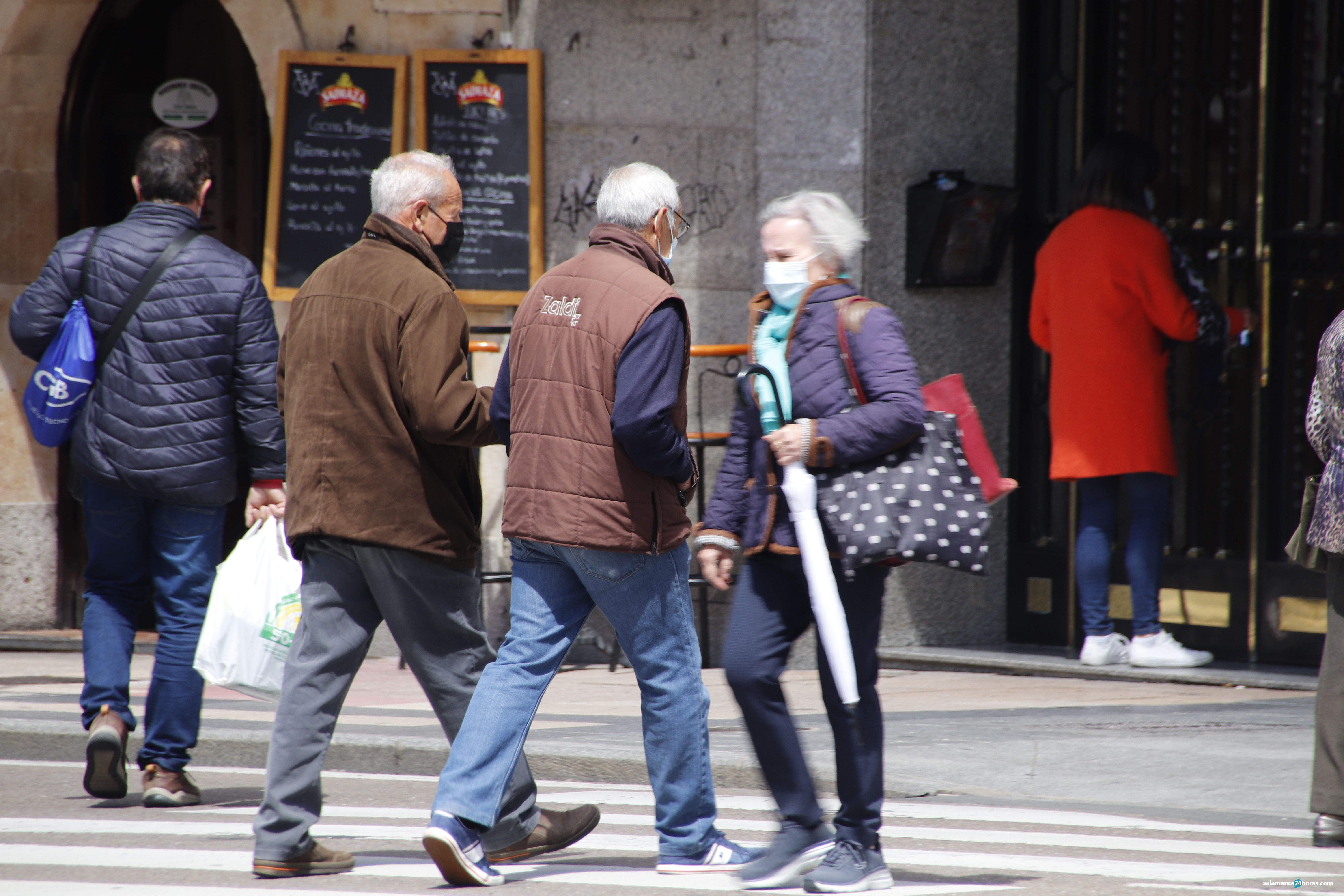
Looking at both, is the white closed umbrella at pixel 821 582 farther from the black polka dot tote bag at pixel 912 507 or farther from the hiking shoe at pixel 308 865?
the hiking shoe at pixel 308 865

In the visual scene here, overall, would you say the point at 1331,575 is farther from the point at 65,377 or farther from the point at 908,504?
the point at 65,377

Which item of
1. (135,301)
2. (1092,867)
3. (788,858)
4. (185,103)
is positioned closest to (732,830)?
(788,858)

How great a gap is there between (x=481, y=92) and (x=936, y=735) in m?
3.89

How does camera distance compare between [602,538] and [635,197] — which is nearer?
[602,538]

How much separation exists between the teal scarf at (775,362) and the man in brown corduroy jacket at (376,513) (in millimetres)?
750

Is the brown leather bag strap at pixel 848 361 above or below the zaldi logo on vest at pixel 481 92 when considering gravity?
below

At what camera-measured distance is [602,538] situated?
4.28 m

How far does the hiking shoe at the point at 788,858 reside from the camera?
4227 mm

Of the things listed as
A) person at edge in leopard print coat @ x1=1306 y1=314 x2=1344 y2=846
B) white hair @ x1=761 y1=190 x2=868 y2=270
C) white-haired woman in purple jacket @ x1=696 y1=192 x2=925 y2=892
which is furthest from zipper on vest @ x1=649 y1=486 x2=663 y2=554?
person at edge in leopard print coat @ x1=1306 y1=314 x2=1344 y2=846

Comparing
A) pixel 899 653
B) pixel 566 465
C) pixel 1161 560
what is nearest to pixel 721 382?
pixel 899 653

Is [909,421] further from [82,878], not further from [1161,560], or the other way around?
[1161,560]

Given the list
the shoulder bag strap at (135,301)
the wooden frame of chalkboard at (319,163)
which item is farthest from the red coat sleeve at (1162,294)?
the shoulder bag strap at (135,301)

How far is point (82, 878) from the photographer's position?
450 cm

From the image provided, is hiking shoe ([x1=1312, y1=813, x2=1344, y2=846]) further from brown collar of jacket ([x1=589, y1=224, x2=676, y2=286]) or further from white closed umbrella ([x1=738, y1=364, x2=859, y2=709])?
brown collar of jacket ([x1=589, y1=224, x2=676, y2=286])
